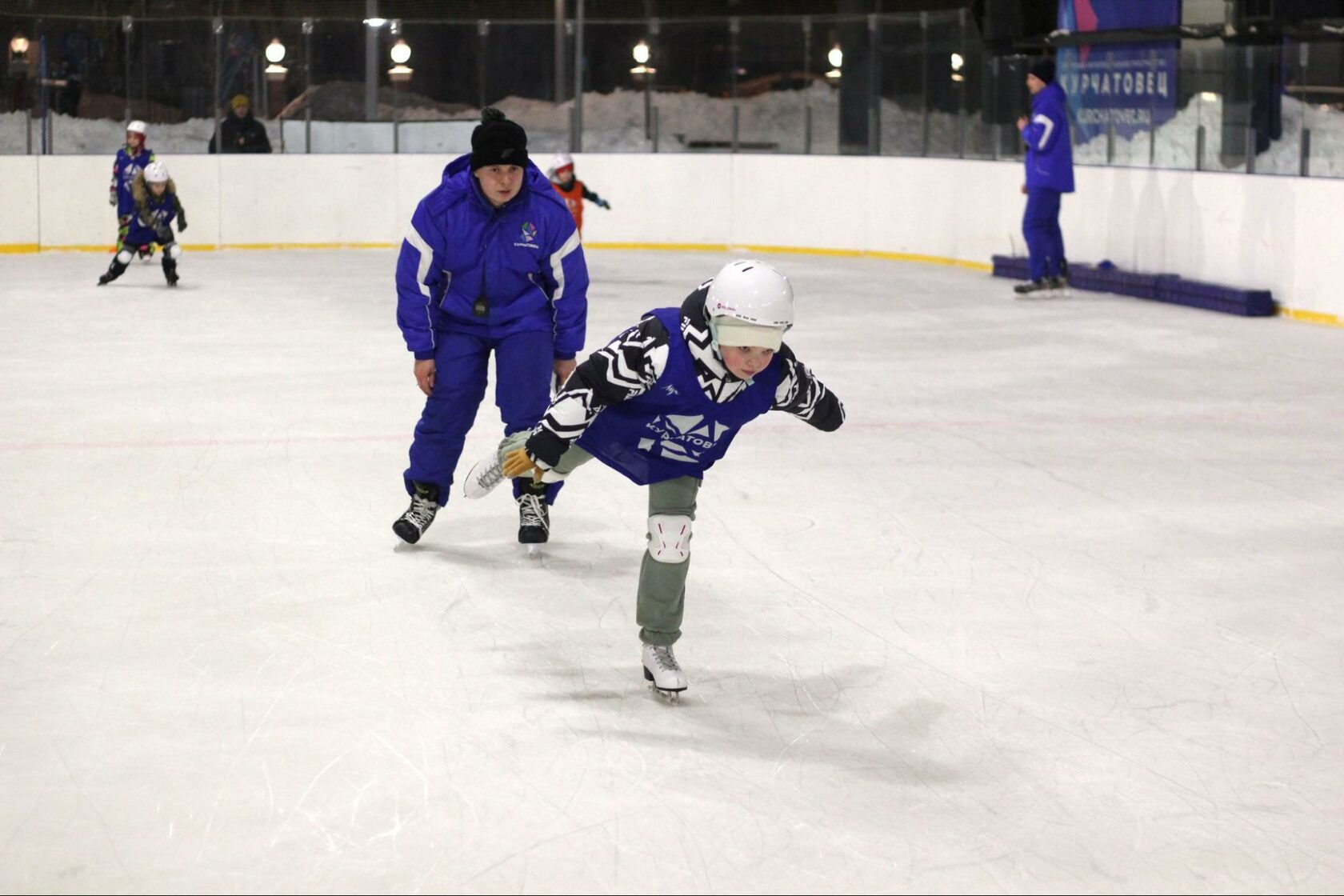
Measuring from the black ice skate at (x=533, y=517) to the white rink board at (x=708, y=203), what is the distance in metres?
9.80

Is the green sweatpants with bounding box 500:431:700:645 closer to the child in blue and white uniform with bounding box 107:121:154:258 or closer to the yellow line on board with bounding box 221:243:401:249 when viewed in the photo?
the child in blue and white uniform with bounding box 107:121:154:258

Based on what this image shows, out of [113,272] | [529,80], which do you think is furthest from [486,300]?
[529,80]

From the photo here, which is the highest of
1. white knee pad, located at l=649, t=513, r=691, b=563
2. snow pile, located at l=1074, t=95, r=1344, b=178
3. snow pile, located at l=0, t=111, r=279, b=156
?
snow pile, located at l=0, t=111, r=279, b=156

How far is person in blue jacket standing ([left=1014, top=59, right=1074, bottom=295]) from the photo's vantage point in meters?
14.7

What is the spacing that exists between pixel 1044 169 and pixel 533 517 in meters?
9.50

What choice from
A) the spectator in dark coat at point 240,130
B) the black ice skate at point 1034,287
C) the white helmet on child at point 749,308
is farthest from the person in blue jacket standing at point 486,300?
the spectator in dark coat at point 240,130

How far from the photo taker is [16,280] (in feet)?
52.3

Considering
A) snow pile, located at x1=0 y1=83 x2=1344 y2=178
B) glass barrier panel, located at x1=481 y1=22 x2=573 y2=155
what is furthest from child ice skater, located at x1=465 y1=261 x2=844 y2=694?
glass barrier panel, located at x1=481 y1=22 x2=573 y2=155

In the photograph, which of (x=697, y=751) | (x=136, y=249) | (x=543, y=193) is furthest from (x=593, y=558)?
(x=136, y=249)

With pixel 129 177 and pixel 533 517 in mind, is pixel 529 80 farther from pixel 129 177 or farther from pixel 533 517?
pixel 533 517

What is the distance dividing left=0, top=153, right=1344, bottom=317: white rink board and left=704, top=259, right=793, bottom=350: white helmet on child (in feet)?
37.6

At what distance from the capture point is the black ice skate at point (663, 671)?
4.60 meters

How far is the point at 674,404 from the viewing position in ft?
14.3

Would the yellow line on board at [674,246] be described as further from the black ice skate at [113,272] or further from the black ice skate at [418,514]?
the black ice skate at [418,514]
